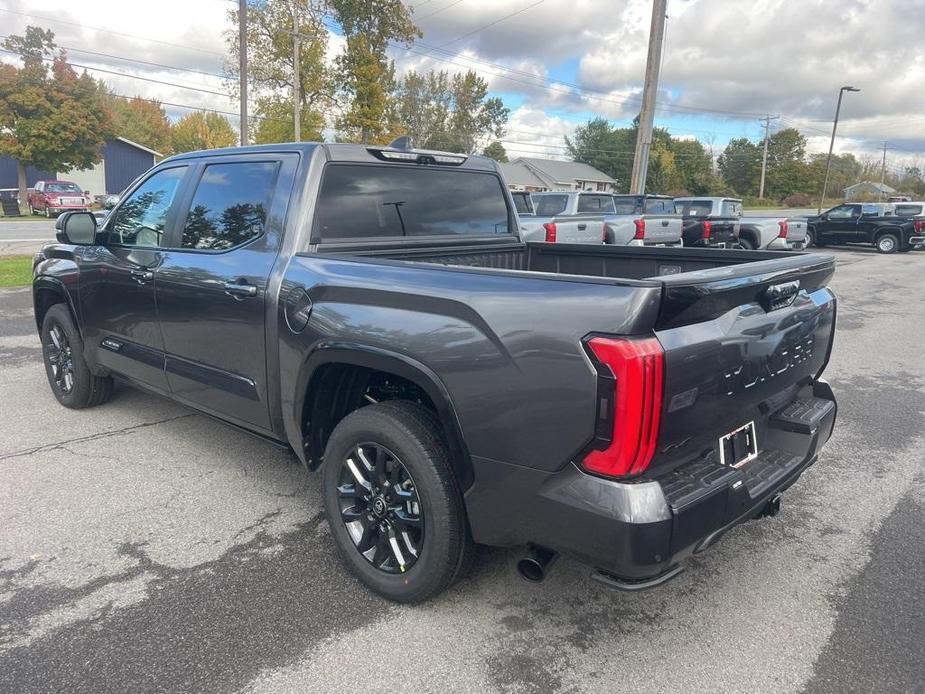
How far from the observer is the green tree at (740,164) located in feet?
316

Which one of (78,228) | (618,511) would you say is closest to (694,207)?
(78,228)

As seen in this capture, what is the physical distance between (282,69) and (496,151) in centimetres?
4783

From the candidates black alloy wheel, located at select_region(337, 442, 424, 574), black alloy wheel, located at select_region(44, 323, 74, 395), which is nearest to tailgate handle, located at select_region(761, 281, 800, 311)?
black alloy wheel, located at select_region(337, 442, 424, 574)

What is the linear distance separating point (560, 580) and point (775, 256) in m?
1.93

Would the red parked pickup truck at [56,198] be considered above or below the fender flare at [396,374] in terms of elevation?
above

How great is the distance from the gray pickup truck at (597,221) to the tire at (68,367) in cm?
791

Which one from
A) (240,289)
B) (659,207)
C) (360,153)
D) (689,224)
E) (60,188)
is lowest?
(240,289)

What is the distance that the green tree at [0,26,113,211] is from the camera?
126ft

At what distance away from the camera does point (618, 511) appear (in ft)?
6.93

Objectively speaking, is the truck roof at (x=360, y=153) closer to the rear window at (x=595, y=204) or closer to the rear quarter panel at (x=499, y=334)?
the rear quarter panel at (x=499, y=334)

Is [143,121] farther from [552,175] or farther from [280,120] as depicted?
[280,120]

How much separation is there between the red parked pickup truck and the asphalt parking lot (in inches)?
1392

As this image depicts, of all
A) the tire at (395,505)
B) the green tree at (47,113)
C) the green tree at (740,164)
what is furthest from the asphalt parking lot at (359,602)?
the green tree at (740,164)

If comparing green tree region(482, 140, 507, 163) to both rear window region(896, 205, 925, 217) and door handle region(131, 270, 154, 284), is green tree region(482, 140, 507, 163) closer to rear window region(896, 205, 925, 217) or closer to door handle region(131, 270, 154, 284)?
rear window region(896, 205, 925, 217)
